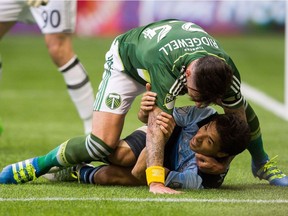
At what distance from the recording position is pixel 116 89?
791 centimetres

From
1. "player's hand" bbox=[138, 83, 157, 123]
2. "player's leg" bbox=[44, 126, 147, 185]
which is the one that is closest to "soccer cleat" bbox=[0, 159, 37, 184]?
"player's leg" bbox=[44, 126, 147, 185]

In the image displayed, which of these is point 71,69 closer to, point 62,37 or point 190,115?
point 62,37

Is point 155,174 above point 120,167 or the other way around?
above

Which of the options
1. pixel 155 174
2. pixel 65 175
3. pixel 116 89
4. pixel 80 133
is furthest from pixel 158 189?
pixel 80 133

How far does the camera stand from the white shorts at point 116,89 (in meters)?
7.84

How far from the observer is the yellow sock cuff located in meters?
7.25

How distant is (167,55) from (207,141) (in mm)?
675

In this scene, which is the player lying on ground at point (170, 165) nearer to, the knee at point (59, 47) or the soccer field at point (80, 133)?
the soccer field at point (80, 133)

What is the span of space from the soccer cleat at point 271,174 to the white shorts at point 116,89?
113cm

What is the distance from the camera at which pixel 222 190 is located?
7.70 metres

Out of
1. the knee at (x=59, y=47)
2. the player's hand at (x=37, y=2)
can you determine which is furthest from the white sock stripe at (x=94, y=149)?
the player's hand at (x=37, y=2)

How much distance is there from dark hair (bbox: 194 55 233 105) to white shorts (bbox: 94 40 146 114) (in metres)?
0.94

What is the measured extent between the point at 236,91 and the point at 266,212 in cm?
109

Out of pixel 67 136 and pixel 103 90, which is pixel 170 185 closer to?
pixel 103 90
